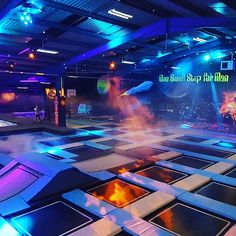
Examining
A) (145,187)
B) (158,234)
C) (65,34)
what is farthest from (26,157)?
(65,34)

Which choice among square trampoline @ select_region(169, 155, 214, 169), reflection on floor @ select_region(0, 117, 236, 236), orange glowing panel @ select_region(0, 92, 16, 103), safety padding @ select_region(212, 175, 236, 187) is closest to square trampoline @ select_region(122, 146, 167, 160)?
reflection on floor @ select_region(0, 117, 236, 236)

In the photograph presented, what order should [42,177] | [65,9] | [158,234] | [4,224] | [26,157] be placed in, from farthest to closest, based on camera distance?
[65,9], [26,157], [42,177], [4,224], [158,234]

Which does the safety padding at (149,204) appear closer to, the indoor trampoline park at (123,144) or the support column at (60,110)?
the indoor trampoline park at (123,144)

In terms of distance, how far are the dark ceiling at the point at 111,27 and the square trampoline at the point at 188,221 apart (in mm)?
5816

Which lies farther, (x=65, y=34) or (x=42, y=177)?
(x=65, y=34)

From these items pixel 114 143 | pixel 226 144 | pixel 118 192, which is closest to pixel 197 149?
pixel 226 144

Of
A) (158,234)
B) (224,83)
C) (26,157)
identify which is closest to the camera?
(158,234)

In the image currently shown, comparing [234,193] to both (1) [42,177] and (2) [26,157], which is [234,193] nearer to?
(1) [42,177]

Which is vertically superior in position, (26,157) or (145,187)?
(26,157)

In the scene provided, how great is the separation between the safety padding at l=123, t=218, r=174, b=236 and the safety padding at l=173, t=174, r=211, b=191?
165 centimetres

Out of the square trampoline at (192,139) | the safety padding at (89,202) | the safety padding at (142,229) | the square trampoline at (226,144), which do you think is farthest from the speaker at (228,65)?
the safety padding at (142,229)

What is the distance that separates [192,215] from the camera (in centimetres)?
392

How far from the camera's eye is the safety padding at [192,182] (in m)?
5.04

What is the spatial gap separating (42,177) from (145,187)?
2044 millimetres
